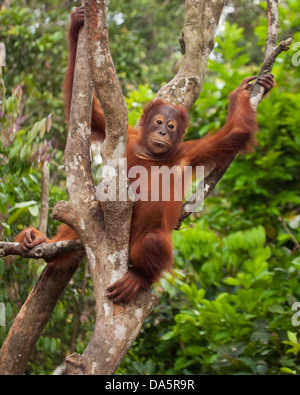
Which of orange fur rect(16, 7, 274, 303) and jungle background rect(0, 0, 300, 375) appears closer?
orange fur rect(16, 7, 274, 303)

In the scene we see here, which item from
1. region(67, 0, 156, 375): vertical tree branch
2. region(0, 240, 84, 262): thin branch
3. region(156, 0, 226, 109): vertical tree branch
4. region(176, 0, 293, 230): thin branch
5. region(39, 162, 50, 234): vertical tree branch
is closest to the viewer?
region(67, 0, 156, 375): vertical tree branch

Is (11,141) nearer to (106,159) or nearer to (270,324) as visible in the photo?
(106,159)

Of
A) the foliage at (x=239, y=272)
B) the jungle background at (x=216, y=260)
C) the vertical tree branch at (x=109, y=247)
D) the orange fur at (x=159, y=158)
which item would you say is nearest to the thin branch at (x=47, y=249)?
the orange fur at (x=159, y=158)

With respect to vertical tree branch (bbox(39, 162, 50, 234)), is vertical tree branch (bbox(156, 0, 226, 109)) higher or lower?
higher

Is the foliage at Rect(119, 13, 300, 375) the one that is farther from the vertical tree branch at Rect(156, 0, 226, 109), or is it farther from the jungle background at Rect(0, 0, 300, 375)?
the vertical tree branch at Rect(156, 0, 226, 109)

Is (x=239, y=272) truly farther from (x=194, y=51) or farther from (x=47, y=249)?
(x=47, y=249)

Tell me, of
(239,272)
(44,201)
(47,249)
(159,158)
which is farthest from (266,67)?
(239,272)

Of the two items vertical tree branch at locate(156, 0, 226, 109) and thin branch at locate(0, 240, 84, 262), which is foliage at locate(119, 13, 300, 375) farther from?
thin branch at locate(0, 240, 84, 262)

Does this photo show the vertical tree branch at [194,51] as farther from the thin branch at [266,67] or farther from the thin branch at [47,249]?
the thin branch at [47,249]

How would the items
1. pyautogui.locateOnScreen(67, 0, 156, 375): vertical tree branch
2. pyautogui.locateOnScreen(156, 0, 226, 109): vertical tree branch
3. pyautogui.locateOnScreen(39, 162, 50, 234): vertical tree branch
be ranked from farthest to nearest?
pyautogui.locateOnScreen(39, 162, 50, 234): vertical tree branch
pyautogui.locateOnScreen(156, 0, 226, 109): vertical tree branch
pyautogui.locateOnScreen(67, 0, 156, 375): vertical tree branch

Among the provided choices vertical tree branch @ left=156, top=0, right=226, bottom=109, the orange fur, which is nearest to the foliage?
the orange fur

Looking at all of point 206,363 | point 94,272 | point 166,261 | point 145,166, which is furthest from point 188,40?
point 206,363

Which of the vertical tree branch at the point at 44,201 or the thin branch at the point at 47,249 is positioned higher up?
the vertical tree branch at the point at 44,201
